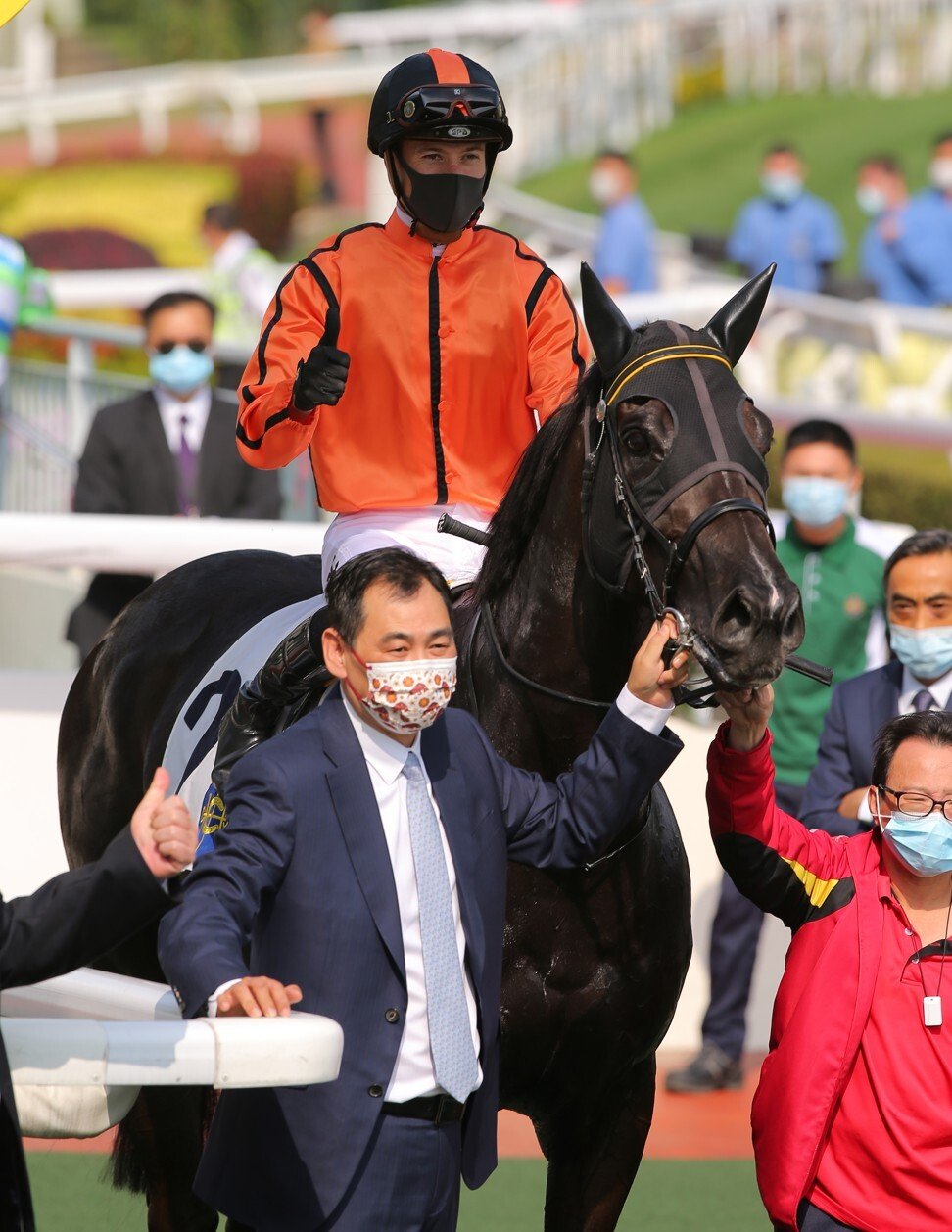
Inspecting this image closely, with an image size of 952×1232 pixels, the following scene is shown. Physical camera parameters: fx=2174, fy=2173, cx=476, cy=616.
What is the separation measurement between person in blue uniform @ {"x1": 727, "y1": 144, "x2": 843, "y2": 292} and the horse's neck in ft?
41.8

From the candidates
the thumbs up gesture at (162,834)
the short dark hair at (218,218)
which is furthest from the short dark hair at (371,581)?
the short dark hair at (218,218)

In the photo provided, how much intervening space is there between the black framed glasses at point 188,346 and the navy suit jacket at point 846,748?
346 cm

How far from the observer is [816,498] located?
6.62m

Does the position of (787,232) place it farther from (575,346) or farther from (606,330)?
(606,330)

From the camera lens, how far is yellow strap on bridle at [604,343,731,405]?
3.73 m

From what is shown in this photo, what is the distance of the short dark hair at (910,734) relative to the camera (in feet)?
12.2

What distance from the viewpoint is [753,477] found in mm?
3613

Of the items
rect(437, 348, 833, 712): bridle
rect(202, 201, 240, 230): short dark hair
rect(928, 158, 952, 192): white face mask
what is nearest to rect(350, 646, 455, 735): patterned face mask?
rect(437, 348, 833, 712): bridle

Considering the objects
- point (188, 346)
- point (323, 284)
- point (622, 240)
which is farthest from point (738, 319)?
point (622, 240)

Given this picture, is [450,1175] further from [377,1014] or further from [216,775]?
[216,775]

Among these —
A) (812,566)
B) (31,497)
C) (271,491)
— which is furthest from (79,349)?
(812,566)

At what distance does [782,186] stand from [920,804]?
13.3 m

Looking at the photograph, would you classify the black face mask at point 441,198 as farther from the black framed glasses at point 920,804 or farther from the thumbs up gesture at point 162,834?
the thumbs up gesture at point 162,834

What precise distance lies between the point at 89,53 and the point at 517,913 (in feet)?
108
